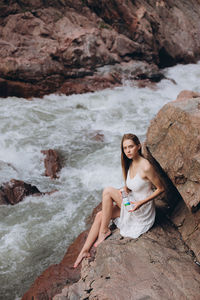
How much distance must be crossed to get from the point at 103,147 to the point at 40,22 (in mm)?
7787

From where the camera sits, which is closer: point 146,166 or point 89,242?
point 146,166

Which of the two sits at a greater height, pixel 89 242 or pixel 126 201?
pixel 126 201

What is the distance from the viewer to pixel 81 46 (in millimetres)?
12461

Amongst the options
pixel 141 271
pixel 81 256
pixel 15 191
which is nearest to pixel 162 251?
pixel 141 271

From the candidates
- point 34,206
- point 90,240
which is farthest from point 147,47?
point 90,240

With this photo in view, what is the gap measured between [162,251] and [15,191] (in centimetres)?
355

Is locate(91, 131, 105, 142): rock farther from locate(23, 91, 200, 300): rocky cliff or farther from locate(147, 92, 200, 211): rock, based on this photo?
locate(147, 92, 200, 211): rock

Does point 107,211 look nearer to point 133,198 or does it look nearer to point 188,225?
point 133,198

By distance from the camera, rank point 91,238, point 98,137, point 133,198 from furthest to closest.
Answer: point 98,137, point 91,238, point 133,198

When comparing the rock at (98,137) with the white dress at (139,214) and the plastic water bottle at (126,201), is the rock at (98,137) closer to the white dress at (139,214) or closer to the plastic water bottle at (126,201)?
the plastic water bottle at (126,201)

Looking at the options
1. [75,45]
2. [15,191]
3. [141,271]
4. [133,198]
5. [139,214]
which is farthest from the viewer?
[75,45]

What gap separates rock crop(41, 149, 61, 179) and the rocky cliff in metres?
2.82

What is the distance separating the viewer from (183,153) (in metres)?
3.41

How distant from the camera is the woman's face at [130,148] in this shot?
11.6 ft
